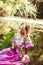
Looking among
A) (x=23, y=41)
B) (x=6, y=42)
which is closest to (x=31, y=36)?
(x=23, y=41)

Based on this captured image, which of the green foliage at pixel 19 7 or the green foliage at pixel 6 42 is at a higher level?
the green foliage at pixel 19 7

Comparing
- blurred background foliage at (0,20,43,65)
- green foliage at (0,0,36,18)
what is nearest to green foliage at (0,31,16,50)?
blurred background foliage at (0,20,43,65)

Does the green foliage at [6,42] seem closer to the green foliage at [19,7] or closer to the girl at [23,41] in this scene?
the girl at [23,41]

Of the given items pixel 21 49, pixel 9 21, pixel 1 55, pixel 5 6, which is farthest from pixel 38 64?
pixel 5 6

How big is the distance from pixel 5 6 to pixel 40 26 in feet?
0.94

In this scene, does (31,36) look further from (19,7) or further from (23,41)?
(19,7)

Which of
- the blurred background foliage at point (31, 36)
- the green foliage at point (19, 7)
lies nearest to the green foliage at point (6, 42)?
the blurred background foliage at point (31, 36)

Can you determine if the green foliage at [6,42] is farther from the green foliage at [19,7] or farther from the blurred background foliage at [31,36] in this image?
the green foliage at [19,7]

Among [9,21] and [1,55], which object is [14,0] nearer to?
[9,21]

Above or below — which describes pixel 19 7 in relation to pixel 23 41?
above

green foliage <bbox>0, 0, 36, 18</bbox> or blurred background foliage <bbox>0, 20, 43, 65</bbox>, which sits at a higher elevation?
green foliage <bbox>0, 0, 36, 18</bbox>

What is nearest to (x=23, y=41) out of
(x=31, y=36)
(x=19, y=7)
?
(x=31, y=36)

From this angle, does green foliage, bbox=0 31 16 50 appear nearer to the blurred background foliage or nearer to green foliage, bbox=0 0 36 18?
the blurred background foliage

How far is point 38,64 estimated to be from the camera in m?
1.14
